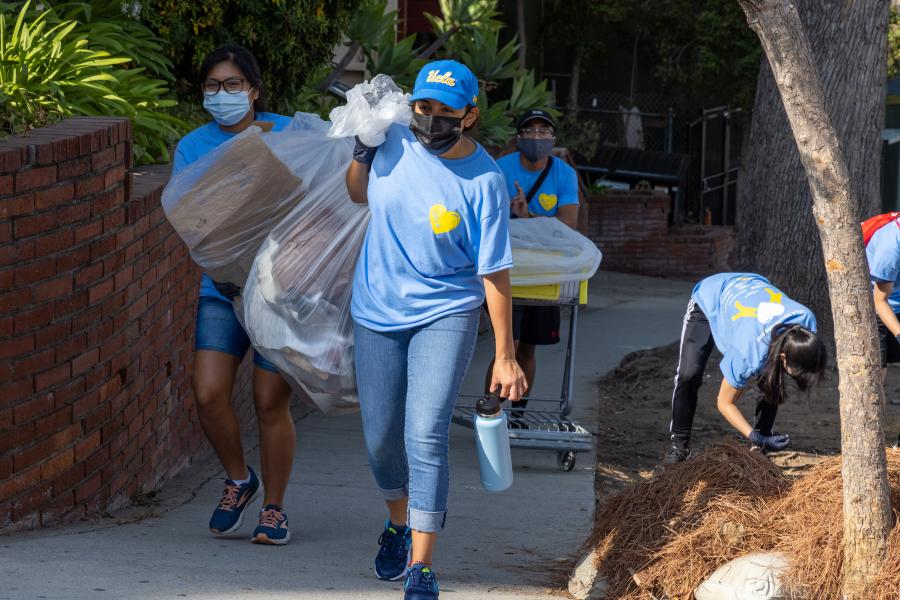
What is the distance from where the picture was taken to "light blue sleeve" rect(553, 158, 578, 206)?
715cm

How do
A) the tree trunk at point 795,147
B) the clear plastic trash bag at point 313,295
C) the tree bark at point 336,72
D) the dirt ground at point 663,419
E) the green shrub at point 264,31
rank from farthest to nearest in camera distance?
the tree bark at point 336,72 < the tree trunk at point 795,147 < the green shrub at point 264,31 < the dirt ground at point 663,419 < the clear plastic trash bag at point 313,295

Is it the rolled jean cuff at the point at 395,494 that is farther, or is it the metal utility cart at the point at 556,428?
A: the metal utility cart at the point at 556,428

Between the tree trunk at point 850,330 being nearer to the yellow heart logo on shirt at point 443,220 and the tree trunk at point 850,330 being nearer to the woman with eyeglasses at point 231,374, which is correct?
the yellow heart logo on shirt at point 443,220

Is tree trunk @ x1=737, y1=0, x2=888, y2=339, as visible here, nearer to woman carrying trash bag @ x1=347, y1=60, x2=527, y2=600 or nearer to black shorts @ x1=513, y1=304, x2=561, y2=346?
black shorts @ x1=513, y1=304, x2=561, y2=346

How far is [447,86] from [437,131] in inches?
5.6

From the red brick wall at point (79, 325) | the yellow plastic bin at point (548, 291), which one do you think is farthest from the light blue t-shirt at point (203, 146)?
the yellow plastic bin at point (548, 291)

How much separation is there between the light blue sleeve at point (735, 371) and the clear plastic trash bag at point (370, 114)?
7.12ft

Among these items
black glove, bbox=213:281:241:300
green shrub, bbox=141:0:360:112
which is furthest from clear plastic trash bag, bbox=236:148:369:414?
green shrub, bbox=141:0:360:112

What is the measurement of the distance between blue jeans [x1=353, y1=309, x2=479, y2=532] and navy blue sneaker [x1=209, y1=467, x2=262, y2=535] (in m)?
0.89

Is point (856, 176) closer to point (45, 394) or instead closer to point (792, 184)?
point (792, 184)

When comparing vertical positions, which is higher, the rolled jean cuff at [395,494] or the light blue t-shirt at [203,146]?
the light blue t-shirt at [203,146]

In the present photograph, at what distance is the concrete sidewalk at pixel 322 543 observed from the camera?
416cm

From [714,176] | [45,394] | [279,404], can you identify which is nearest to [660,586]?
[279,404]

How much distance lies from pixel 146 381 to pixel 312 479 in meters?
1.03
